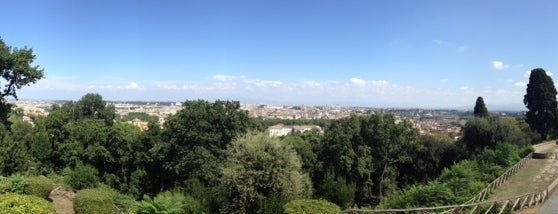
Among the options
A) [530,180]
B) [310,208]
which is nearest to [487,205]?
[310,208]

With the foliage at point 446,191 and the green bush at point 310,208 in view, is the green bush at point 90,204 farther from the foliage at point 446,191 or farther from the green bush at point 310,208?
the foliage at point 446,191

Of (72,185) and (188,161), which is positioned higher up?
(188,161)

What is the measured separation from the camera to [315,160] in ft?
99.8

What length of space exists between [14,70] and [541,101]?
4395cm

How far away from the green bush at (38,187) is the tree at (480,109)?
38348 mm

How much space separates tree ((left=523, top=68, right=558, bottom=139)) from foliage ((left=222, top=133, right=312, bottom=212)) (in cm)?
3065

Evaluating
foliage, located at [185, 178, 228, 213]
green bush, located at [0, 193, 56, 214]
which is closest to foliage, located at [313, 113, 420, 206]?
foliage, located at [185, 178, 228, 213]

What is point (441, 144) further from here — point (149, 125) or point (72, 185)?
point (72, 185)

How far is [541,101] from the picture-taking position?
3591cm

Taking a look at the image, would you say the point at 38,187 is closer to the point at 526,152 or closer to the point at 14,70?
the point at 14,70

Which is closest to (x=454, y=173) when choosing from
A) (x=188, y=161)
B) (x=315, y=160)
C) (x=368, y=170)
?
(x=368, y=170)

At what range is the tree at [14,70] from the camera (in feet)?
81.6

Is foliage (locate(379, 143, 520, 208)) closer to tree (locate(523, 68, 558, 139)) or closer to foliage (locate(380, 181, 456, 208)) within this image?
foliage (locate(380, 181, 456, 208))

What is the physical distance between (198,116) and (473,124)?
79.1 feet
